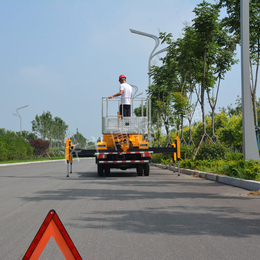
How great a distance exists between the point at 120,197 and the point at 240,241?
4.61 metres

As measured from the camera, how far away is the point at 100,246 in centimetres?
477

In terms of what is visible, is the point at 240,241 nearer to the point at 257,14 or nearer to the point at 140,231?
the point at 140,231

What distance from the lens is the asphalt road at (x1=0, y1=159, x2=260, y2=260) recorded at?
456 cm

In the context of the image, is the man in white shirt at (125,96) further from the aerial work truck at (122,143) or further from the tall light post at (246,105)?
the tall light post at (246,105)

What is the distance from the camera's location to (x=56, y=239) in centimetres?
306

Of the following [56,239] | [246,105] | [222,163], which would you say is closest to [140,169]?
[222,163]

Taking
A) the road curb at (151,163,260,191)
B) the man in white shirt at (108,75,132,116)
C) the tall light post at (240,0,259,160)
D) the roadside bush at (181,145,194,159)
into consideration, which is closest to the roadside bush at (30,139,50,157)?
Result: the roadside bush at (181,145,194,159)

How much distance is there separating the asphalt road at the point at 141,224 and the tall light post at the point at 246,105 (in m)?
3.42

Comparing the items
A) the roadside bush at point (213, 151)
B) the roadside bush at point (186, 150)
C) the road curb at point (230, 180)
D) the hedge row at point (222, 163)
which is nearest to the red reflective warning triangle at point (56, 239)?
the road curb at point (230, 180)

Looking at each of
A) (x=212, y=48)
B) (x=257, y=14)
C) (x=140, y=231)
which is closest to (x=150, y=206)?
(x=140, y=231)

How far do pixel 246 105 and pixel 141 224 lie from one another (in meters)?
8.47

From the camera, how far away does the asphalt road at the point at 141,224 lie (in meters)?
4.56

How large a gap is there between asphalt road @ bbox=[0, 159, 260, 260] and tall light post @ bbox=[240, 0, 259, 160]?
135 inches

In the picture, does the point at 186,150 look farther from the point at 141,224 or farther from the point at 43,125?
the point at 43,125
